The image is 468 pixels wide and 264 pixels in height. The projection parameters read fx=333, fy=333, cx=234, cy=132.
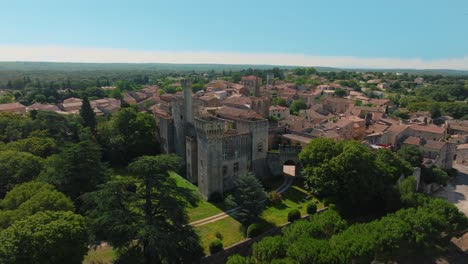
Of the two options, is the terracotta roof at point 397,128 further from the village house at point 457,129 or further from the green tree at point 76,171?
the green tree at point 76,171

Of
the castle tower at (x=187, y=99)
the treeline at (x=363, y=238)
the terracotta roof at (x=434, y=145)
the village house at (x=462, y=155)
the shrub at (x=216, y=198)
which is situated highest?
the castle tower at (x=187, y=99)

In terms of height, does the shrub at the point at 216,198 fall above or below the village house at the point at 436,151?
below

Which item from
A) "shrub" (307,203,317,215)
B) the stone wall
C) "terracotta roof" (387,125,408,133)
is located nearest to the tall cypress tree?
the stone wall

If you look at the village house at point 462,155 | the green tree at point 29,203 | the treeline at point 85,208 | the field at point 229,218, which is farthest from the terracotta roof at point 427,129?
the green tree at point 29,203

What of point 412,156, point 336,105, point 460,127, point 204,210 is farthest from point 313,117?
point 204,210

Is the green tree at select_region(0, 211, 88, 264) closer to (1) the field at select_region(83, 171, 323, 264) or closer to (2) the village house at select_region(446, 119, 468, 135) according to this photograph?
(1) the field at select_region(83, 171, 323, 264)

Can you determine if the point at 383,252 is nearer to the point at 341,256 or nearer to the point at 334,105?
the point at 341,256

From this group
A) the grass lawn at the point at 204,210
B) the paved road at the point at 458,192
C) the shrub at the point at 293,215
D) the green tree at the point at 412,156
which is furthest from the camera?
the green tree at the point at 412,156
